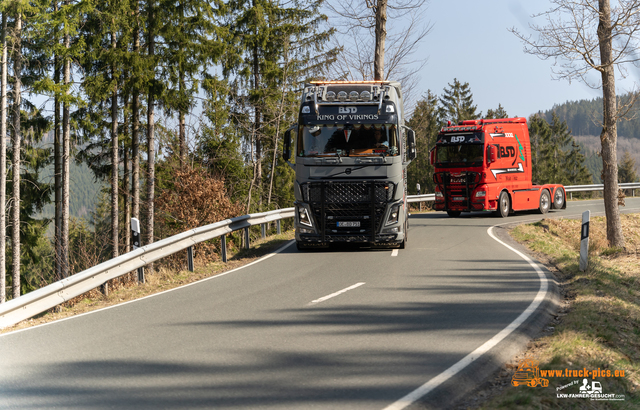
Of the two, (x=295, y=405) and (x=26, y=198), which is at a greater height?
(x=26, y=198)

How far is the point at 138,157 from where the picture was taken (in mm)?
29984

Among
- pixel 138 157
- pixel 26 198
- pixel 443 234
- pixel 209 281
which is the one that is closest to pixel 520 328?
Result: pixel 209 281

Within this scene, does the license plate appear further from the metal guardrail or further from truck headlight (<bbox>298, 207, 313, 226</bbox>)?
the metal guardrail

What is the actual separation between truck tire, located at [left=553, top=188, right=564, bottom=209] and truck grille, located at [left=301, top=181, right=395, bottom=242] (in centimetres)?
1790

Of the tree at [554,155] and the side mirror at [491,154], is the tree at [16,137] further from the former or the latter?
the tree at [554,155]

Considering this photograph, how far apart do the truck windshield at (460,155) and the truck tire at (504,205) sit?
2.20 m

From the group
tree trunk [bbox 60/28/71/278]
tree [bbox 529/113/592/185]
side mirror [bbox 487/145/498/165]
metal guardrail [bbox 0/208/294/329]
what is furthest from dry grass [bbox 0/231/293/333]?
tree [bbox 529/113/592/185]

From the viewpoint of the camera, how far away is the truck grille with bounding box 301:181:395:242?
1330 centimetres

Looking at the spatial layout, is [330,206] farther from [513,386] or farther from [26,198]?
[26,198]

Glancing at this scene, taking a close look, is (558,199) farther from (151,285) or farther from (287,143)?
(151,285)

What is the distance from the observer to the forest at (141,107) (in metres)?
23.4

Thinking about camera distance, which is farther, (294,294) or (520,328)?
(294,294)

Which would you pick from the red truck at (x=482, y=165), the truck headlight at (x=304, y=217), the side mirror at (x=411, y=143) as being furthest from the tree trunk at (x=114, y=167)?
the side mirror at (x=411, y=143)

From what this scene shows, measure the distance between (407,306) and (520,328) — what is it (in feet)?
5.65
